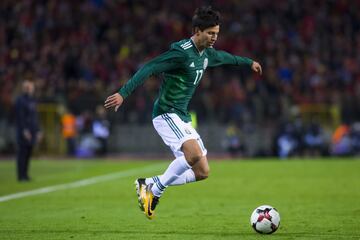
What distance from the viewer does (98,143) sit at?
1071 inches

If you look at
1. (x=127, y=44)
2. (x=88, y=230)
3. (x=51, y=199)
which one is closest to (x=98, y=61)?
(x=127, y=44)

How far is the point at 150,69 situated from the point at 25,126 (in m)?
8.93

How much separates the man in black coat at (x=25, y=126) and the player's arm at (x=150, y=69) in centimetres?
859

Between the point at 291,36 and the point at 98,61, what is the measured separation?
7.25 meters

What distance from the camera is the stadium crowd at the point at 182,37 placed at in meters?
27.2

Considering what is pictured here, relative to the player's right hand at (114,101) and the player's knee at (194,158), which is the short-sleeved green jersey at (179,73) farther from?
the player's right hand at (114,101)

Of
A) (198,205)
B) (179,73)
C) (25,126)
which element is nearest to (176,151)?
(179,73)

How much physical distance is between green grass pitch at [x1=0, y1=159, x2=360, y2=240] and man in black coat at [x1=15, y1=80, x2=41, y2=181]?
53cm

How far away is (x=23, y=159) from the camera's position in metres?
17.9

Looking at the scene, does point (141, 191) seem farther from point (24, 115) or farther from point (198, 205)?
point (24, 115)

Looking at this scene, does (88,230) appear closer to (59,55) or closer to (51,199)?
(51,199)

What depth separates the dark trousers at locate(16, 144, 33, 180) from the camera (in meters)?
17.9

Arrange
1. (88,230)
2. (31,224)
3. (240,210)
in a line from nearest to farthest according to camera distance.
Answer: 1. (88,230)
2. (31,224)
3. (240,210)

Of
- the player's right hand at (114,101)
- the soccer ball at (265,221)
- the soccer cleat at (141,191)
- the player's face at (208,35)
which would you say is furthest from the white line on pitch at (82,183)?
the soccer ball at (265,221)
